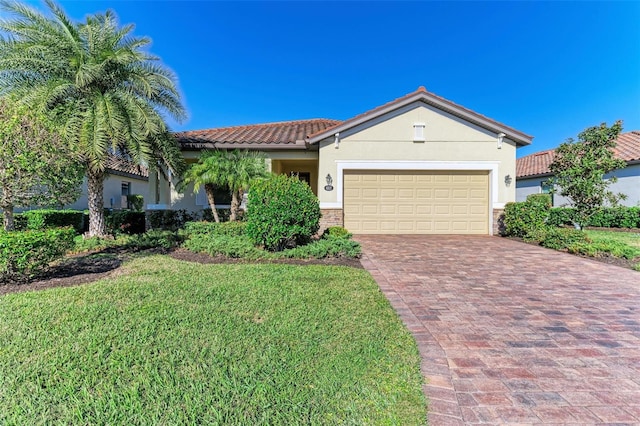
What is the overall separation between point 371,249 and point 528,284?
4.07 metres

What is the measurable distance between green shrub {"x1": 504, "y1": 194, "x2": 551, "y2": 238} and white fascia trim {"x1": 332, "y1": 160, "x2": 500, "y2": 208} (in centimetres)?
95

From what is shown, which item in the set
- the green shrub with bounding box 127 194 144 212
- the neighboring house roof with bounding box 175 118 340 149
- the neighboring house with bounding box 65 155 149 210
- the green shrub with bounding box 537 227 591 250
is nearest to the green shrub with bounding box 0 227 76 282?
the neighboring house roof with bounding box 175 118 340 149

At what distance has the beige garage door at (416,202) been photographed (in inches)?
470

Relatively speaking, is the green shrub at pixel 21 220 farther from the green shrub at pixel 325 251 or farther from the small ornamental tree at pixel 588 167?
the small ornamental tree at pixel 588 167

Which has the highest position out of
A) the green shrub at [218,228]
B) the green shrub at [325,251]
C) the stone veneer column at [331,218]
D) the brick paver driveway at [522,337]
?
the stone veneer column at [331,218]

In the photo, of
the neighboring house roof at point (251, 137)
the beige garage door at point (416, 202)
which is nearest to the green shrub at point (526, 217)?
the beige garage door at point (416, 202)

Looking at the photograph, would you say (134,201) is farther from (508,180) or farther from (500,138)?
(508,180)

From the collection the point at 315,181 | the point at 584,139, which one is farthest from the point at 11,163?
the point at 584,139

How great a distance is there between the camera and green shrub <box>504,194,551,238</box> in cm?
1028

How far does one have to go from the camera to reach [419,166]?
38.5 feet

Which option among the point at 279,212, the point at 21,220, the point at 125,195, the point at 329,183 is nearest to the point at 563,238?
the point at 329,183

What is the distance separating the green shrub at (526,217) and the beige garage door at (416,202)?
1026mm

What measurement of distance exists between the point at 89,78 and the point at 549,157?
27.3 meters

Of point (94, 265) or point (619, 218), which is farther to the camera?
point (619, 218)
